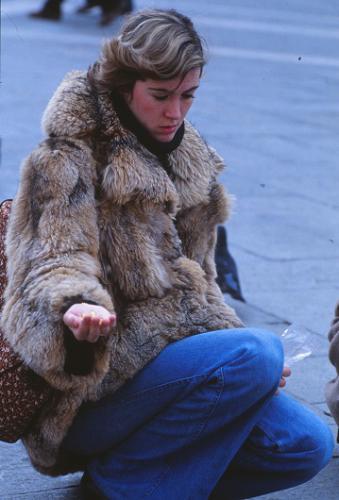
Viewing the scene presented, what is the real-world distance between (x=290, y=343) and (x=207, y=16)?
43.0 ft

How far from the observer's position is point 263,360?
8.95ft

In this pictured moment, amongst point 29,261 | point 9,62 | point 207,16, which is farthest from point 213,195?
point 207,16

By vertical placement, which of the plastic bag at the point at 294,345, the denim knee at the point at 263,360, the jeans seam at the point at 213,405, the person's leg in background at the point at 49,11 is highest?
the denim knee at the point at 263,360

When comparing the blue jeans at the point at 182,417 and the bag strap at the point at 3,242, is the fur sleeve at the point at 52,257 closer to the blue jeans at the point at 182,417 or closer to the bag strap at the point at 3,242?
the bag strap at the point at 3,242

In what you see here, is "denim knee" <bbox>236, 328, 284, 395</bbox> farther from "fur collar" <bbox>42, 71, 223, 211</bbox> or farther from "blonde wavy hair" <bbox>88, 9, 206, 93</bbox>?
"blonde wavy hair" <bbox>88, 9, 206, 93</bbox>

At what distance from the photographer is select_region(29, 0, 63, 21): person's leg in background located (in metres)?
14.3

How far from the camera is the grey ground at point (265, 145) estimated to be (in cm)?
441

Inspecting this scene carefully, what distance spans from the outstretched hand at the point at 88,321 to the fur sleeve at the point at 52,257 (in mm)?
52

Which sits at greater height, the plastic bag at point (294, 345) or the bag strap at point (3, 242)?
the bag strap at point (3, 242)

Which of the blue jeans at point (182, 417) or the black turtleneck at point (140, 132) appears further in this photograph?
the black turtleneck at point (140, 132)

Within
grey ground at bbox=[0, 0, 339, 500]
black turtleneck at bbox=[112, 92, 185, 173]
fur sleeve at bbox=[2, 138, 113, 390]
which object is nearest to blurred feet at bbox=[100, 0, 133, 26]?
grey ground at bbox=[0, 0, 339, 500]

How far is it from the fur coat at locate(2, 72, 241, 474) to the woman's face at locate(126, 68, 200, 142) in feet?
0.22

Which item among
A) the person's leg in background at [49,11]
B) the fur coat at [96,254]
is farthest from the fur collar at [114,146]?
the person's leg in background at [49,11]

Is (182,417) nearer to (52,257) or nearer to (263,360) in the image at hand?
(263,360)
